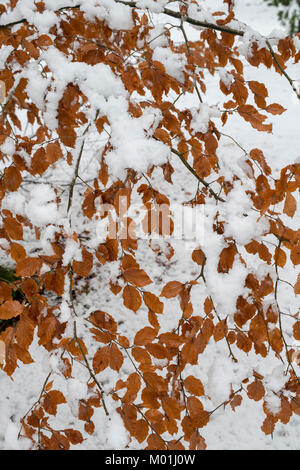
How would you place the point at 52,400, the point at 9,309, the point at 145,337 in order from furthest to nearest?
1. the point at 52,400
2. the point at 145,337
3. the point at 9,309

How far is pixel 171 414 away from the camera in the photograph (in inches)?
41.4

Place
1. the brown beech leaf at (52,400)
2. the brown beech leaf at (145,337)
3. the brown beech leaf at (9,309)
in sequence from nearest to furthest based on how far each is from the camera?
the brown beech leaf at (9,309) < the brown beech leaf at (145,337) < the brown beech leaf at (52,400)

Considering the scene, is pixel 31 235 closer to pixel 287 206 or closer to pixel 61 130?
pixel 61 130

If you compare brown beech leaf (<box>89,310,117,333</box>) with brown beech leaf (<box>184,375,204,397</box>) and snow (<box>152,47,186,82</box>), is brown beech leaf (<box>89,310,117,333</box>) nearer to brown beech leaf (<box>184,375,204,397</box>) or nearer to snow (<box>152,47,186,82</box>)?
brown beech leaf (<box>184,375,204,397</box>)

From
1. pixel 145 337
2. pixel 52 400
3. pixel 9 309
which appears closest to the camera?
pixel 9 309

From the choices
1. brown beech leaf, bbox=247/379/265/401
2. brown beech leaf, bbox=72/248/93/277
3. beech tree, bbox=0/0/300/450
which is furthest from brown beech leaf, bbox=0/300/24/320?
brown beech leaf, bbox=247/379/265/401

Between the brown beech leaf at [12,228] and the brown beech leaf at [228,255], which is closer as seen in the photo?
the brown beech leaf at [228,255]

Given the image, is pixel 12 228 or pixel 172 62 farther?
pixel 172 62

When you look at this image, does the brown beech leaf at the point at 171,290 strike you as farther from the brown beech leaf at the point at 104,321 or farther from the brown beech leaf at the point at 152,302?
the brown beech leaf at the point at 104,321

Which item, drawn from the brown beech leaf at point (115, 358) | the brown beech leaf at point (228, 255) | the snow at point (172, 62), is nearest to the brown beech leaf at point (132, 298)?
the brown beech leaf at point (115, 358)

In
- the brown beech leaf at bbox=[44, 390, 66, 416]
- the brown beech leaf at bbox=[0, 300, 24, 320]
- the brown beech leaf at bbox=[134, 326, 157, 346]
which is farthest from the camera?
the brown beech leaf at bbox=[44, 390, 66, 416]

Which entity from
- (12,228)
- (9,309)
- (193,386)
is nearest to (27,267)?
(9,309)

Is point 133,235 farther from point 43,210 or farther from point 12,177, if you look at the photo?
point 12,177
